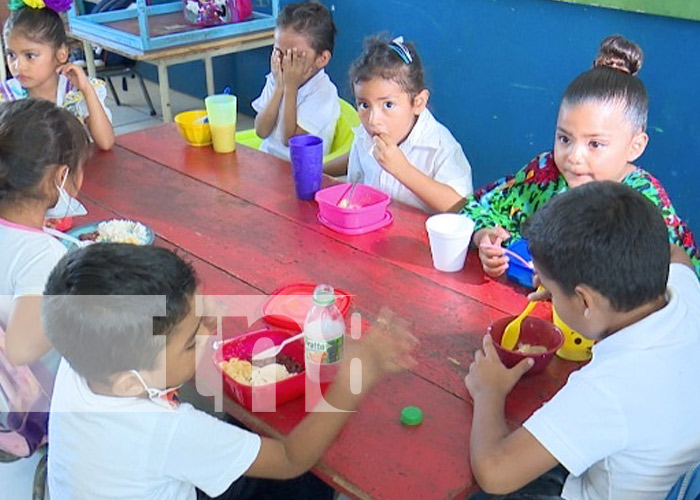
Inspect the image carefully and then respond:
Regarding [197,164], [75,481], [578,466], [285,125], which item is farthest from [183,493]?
[285,125]

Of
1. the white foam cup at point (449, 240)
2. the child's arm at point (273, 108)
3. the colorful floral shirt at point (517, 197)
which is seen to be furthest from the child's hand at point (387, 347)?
the child's arm at point (273, 108)

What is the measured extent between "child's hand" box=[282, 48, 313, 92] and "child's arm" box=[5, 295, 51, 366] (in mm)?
1564

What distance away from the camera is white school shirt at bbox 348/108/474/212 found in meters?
2.20

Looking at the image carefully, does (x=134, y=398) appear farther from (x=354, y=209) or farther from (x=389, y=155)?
(x=389, y=155)

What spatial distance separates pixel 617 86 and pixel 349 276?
0.78 m

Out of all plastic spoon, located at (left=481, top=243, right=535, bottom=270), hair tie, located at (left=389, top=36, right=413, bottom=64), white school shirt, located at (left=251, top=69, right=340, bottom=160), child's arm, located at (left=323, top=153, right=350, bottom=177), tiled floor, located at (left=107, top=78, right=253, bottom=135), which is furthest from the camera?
tiled floor, located at (left=107, top=78, right=253, bottom=135)

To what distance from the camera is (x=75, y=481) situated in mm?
1191

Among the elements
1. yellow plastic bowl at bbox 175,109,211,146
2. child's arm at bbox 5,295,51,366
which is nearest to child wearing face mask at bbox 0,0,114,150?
yellow plastic bowl at bbox 175,109,211,146

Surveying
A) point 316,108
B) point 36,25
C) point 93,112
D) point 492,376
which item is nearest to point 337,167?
point 316,108

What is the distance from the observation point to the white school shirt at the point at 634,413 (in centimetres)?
116

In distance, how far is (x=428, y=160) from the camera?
2268 millimetres

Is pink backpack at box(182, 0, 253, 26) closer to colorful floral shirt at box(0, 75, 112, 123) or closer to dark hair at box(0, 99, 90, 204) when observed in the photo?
colorful floral shirt at box(0, 75, 112, 123)

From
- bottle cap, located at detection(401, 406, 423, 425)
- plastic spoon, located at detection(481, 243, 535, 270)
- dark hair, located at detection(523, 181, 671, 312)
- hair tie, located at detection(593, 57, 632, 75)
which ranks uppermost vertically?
hair tie, located at detection(593, 57, 632, 75)

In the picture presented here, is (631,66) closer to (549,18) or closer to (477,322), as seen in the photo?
(477,322)
